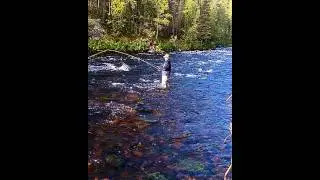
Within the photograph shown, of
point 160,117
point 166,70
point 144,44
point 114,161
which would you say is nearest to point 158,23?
point 144,44

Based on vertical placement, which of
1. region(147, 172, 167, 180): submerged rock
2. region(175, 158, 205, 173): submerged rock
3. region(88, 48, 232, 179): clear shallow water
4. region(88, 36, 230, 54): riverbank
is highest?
region(88, 36, 230, 54): riverbank

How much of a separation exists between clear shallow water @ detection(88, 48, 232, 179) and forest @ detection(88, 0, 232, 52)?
7 cm

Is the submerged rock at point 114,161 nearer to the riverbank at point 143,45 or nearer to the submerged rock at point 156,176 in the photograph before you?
the submerged rock at point 156,176

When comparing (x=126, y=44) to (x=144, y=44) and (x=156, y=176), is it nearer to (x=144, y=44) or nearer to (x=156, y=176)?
(x=144, y=44)

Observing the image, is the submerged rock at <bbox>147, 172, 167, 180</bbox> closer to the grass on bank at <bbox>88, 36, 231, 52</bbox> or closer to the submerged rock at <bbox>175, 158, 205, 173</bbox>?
the submerged rock at <bbox>175, 158, 205, 173</bbox>

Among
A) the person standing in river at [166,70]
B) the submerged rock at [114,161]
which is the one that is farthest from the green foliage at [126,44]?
the submerged rock at [114,161]

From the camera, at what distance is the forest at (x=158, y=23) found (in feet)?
6.66

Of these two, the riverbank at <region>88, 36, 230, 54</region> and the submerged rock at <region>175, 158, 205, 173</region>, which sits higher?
the riverbank at <region>88, 36, 230, 54</region>

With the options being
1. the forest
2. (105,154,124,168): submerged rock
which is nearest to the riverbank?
the forest

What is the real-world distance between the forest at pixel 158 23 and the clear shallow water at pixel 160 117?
0.07 metres

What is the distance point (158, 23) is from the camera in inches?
80.5

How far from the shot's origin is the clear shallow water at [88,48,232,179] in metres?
1.85
